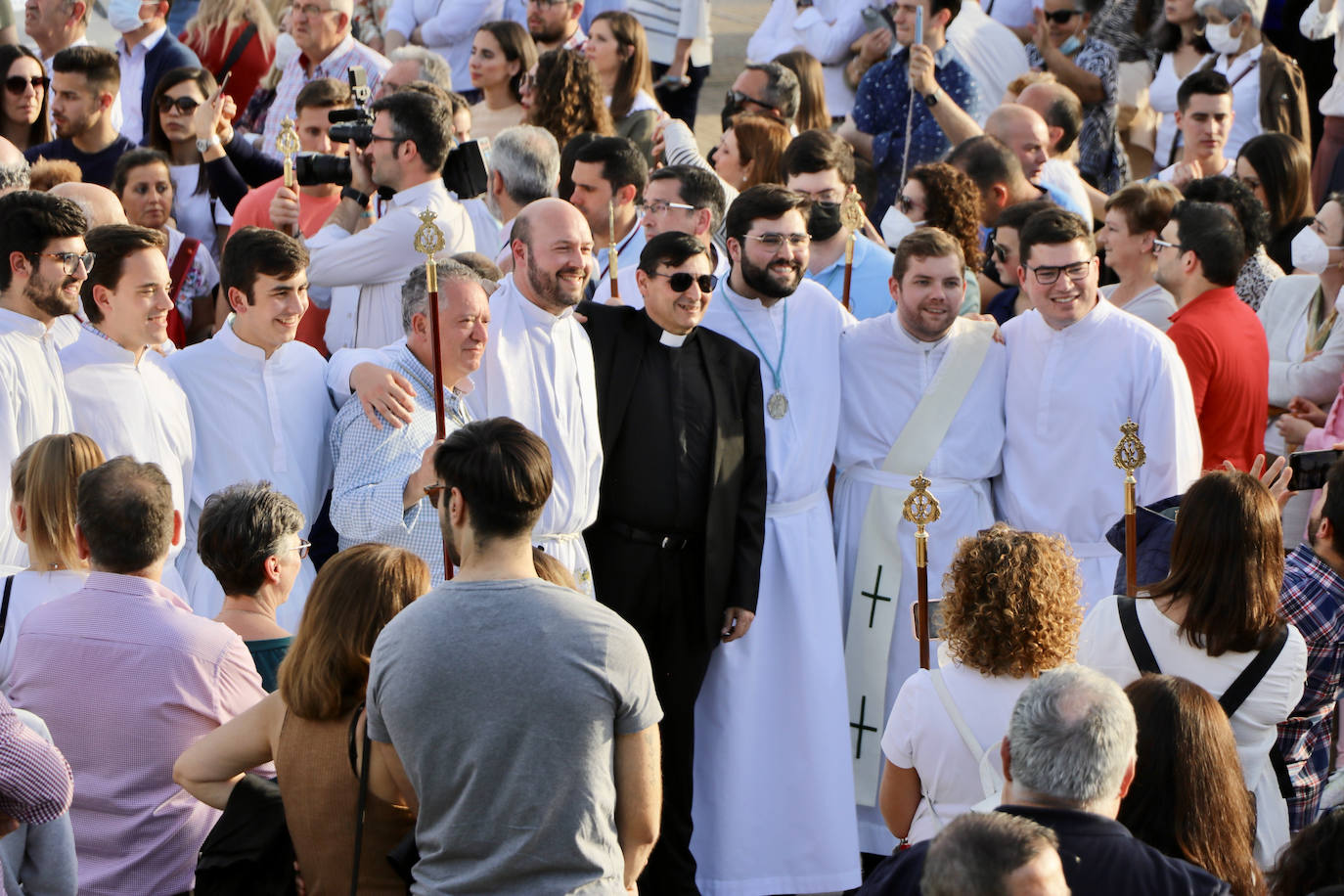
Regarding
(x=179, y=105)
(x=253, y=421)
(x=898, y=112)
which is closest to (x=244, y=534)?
(x=253, y=421)

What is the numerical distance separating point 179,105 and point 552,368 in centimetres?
353

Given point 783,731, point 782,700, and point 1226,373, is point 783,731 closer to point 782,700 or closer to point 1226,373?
point 782,700

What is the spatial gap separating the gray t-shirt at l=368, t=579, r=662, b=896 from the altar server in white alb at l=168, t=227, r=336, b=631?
6.75 ft

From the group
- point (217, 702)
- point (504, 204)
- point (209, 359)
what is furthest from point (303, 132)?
point (217, 702)

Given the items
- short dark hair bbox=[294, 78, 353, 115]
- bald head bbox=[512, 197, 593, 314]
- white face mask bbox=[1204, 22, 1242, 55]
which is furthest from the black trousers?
white face mask bbox=[1204, 22, 1242, 55]

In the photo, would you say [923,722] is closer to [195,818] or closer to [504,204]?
[195,818]

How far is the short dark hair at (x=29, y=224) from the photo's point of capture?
5070 millimetres

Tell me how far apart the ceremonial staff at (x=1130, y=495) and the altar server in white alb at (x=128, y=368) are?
8.79ft

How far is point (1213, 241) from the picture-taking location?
6.26 metres

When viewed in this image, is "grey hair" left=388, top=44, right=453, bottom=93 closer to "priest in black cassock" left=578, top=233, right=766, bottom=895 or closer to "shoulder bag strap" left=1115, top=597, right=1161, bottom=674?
"priest in black cassock" left=578, top=233, right=766, bottom=895

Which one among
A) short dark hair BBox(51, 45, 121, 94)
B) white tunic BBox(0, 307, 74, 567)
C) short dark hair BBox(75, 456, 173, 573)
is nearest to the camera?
short dark hair BBox(75, 456, 173, 573)

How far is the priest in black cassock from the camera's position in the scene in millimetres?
5617

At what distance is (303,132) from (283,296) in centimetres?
299

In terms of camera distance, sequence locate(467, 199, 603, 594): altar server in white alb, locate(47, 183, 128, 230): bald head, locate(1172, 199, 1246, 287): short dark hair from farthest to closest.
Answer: locate(47, 183, 128, 230): bald head, locate(1172, 199, 1246, 287): short dark hair, locate(467, 199, 603, 594): altar server in white alb
